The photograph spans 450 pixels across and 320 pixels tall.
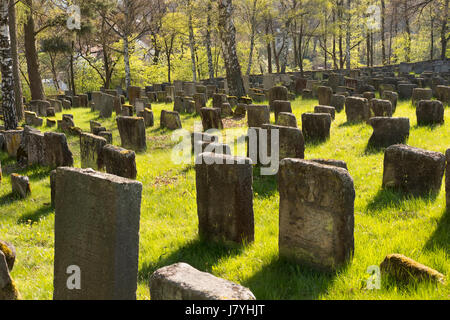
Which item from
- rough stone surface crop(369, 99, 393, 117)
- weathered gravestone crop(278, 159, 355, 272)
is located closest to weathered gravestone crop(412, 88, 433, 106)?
rough stone surface crop(369, 99, 393, 117)

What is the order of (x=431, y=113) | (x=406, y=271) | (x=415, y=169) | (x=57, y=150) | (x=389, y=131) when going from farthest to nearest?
(x=431, y=113)
(x=57, y=150)
(x=389, y=131)
(x=415, y=169)
(x=406, y=271)

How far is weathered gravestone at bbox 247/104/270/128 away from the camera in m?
11.7

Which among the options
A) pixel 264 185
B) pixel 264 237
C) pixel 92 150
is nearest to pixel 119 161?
pixel 92 150

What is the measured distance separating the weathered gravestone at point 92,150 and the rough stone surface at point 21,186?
1.37 m

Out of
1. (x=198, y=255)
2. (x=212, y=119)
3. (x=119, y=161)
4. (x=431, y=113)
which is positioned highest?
(x=431, y=113)

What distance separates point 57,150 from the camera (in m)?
9.95

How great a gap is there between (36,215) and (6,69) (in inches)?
317

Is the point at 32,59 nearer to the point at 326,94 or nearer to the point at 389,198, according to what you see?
the point at 326,94

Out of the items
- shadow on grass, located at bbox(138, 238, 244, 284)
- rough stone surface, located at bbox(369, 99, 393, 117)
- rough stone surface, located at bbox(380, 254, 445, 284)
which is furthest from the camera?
rough stone surface, located at bbox(369, 99, 393, 117)

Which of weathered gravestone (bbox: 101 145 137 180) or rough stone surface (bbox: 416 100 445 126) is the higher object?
rough stone surface (bbox: 416 100 445 126)

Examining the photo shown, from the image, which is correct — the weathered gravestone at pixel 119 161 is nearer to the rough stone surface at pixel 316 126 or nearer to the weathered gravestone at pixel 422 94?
the rough stone surface at pixel 316 126

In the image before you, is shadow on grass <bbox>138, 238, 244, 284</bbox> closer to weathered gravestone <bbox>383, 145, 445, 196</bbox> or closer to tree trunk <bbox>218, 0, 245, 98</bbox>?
weathered gravestone <bbox>383, 145, 445, 196</bbox>

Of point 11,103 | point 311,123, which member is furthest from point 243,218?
point 11,103

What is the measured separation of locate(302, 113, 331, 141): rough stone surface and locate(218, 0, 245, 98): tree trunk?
8110 millimetres
